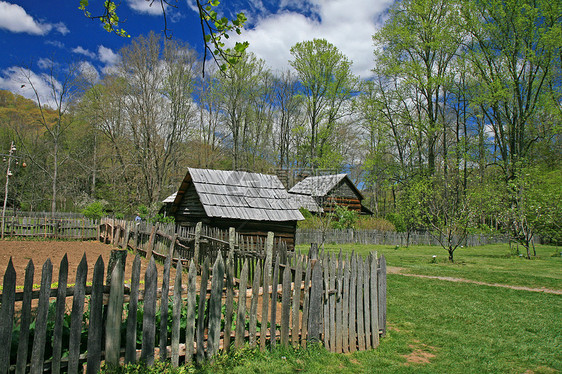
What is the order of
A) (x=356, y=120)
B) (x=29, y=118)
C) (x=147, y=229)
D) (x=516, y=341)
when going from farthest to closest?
(x=356, y=120)
(x=29, y=118)
(x=147, y=229)
(x=516, y=341)

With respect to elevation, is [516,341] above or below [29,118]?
below

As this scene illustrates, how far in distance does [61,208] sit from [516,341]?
4456 centimetres

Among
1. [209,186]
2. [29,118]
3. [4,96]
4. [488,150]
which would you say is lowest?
[209,186]

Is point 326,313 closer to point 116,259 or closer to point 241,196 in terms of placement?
point 116,259

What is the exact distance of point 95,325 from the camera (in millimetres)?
3709

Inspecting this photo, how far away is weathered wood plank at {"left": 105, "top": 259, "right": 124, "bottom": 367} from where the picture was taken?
3818 mm

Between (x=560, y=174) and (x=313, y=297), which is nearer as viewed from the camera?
(x=313, y=297)

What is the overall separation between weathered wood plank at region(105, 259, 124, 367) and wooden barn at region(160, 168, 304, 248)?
1056cm

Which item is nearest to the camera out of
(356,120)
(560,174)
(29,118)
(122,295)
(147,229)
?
(122,295)

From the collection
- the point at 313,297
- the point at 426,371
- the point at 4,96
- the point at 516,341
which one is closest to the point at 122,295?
the point at 313,297

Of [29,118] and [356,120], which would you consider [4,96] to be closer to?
[29,118]

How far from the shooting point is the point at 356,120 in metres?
41.4

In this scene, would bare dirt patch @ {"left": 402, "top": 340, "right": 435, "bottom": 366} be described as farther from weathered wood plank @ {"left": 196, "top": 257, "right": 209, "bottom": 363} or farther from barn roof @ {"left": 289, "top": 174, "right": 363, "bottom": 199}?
barn roof @ {"left": 289, "top": 174, "right": 363, "bottom": 199}

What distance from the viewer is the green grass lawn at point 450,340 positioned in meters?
4.88
